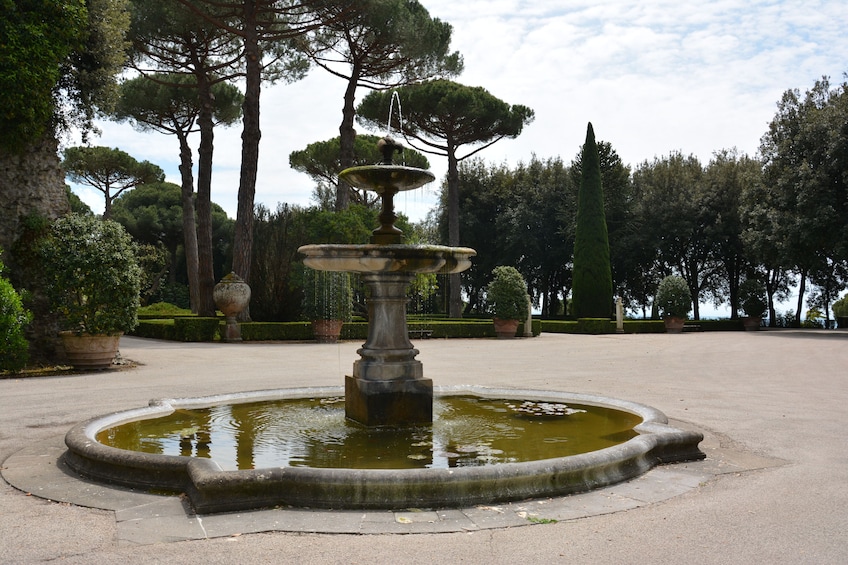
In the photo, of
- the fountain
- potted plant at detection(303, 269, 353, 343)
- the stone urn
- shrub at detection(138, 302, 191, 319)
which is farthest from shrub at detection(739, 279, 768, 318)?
the fountain

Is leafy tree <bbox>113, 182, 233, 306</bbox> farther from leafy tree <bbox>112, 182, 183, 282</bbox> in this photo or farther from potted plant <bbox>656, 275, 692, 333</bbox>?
potted plant <bbox>656, 275, 692, 333</bbox>

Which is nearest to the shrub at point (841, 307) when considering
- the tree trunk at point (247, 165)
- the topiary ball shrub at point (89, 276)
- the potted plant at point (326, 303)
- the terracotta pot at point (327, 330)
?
the potted plant at point (326, 303)

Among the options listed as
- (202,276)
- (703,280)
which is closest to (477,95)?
(202,276)

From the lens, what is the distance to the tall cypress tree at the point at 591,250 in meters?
30.2

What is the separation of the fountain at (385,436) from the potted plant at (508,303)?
14.0 m

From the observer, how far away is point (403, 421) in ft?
18.3

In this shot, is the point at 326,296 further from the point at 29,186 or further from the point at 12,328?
the point at 12,328

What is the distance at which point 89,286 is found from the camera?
10.9m

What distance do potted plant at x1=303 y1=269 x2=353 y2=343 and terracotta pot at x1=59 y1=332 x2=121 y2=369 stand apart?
7654mm

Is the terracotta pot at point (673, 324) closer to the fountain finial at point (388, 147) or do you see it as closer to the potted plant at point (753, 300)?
the potted plant at point (753, 300)

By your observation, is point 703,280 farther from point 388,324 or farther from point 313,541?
point 313,541

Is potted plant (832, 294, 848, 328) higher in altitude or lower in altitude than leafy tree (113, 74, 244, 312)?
lower

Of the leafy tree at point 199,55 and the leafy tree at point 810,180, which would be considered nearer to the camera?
the leafy tree at point 199,55

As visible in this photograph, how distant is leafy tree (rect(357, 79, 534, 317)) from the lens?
29000mm
